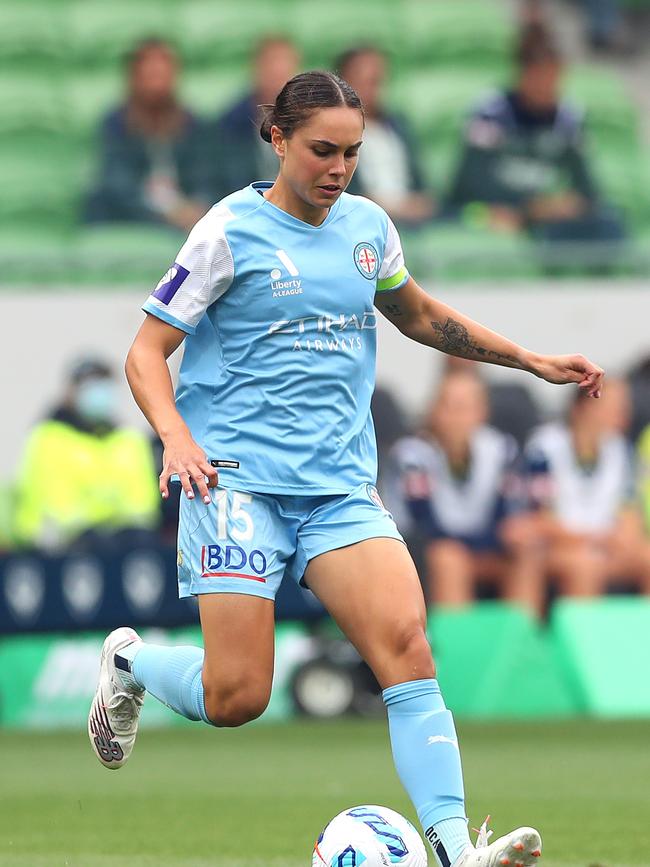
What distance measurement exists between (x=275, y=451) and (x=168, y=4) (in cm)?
1272

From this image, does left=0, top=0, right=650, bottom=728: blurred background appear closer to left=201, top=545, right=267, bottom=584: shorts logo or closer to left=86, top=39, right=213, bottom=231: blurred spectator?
left=86, top=39, right=213, bottom=231: blurred spectator

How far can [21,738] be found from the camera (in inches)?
430

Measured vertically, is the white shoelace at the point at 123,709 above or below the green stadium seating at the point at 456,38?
below

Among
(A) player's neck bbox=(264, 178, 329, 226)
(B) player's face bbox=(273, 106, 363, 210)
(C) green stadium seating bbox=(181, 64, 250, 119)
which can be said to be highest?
(C) green stadium seating bbox=(181, 64, 250, 119)

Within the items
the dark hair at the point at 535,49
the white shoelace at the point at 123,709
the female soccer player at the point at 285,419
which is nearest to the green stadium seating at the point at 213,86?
the dark hair at the point at 535,49

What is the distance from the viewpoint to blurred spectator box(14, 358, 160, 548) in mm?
12180

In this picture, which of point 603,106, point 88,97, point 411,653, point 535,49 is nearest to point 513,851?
point 411,653

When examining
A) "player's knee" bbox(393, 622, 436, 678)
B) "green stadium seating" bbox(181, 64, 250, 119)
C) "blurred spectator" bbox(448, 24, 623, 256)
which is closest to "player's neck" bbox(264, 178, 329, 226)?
"player's knee" bbox(393, 622, 436, 678)

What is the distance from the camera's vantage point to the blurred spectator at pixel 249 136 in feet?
46.9

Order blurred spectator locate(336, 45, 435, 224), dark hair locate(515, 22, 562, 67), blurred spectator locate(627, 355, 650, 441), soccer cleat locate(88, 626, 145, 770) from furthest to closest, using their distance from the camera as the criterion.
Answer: dark hair locate(515, 22, 562, 67)
blurred spectator locate(336, 45, 435, 224)
blurred spectator locate(627, 355, 650, 441)
soccer cleat locate(88, 626, 145, 770)

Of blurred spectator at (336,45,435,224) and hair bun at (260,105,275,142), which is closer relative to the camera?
hair bun at (260,105,275,142)

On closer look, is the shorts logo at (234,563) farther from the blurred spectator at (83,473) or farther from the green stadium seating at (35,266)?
the green stadium seating at (35,266)

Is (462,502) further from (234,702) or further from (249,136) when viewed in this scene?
(234,702)

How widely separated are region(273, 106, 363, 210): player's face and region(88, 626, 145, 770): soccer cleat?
5.31ft
